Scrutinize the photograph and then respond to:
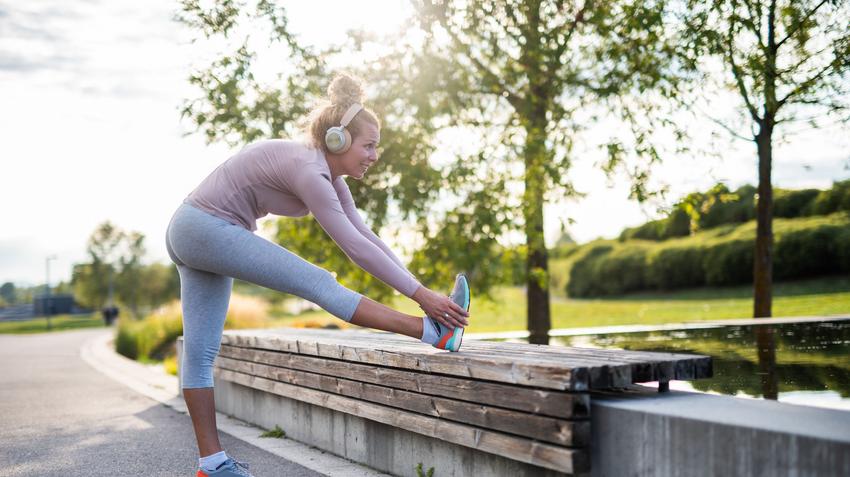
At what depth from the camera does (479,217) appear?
32.8 ft

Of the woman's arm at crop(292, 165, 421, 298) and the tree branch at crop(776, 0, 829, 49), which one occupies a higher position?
the tree branch at crop(776, 0, 829, 49)

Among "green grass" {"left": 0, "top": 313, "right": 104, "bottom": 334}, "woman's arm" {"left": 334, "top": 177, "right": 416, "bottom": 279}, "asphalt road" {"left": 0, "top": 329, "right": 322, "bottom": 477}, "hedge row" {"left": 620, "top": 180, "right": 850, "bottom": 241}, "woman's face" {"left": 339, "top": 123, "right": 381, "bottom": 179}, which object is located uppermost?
"hedge row" {"left": 620, "top": 180, "right": 850, "bottom": 241}

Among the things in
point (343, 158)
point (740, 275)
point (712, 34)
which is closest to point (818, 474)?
point (343, 158)

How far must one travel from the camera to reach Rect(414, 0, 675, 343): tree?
364 inches

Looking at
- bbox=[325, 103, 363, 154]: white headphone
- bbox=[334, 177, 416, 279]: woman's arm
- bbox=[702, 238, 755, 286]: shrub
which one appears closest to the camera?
bbox=[325, 103, 363, 154]: white headphone

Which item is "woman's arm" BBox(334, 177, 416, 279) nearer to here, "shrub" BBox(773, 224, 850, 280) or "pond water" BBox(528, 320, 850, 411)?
"pond water" BBox(528, 320, 850, 411)

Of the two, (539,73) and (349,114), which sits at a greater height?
(539,73)

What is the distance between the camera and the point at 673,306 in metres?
17.7

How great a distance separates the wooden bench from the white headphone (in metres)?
0.96

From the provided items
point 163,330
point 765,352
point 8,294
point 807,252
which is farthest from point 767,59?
point 8,294

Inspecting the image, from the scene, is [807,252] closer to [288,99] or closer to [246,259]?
[288,99]

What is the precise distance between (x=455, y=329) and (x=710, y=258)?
17.3 meters

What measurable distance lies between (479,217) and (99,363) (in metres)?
7.48

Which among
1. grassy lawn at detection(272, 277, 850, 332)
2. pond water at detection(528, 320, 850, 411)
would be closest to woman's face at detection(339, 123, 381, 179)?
pond water at detection(528, 320, 850, 411)
